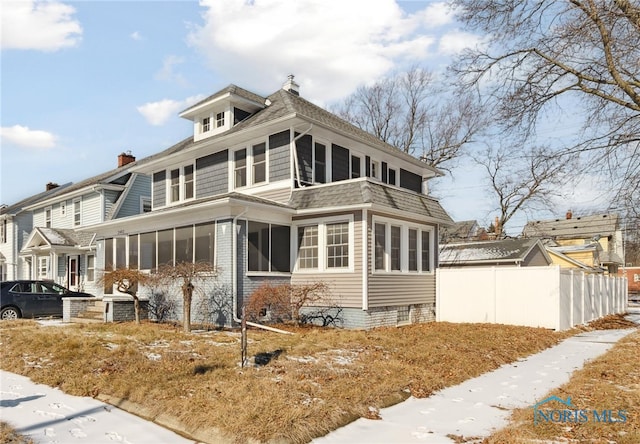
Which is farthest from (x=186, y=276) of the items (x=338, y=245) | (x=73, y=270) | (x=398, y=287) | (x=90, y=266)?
(x=73, y=270)

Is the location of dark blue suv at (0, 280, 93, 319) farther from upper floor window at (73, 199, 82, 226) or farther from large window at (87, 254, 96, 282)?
upper floor window at (73, 199, 82, 226)

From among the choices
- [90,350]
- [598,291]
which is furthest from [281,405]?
[598,291]

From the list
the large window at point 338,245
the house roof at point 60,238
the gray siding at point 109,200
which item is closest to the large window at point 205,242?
the large window at point 338,245

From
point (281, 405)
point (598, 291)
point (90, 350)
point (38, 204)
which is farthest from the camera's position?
point (38, 204)

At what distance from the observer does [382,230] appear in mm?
15383

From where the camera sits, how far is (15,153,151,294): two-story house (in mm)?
25562

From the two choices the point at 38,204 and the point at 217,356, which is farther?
the point at 38,204

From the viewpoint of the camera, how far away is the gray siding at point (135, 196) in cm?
2620

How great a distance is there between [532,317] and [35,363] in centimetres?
1342

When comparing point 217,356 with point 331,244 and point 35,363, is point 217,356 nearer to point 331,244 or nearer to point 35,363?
point 35,363

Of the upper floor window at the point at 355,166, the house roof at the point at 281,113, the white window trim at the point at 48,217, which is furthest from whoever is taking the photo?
the white window trim at the point at 48,217

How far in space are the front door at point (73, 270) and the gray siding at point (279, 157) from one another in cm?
1559

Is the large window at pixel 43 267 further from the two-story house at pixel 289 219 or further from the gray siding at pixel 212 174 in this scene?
the gray siding at pixel 212 174

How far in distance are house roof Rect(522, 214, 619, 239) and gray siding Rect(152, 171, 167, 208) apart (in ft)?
126
